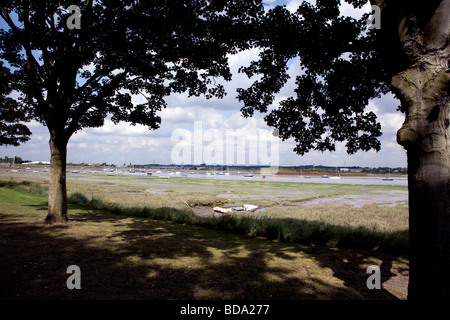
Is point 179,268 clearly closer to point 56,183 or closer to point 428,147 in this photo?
point 428,147

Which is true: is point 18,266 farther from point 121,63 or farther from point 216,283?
point 121,63

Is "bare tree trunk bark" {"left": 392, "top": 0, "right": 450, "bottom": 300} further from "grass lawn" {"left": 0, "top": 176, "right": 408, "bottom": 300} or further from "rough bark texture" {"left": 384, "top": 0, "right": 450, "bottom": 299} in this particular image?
"grass lawn" {"left": 0, "top": 176, "right": 408, "bottom": 300}

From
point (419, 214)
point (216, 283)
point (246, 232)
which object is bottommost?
point (246, 232)

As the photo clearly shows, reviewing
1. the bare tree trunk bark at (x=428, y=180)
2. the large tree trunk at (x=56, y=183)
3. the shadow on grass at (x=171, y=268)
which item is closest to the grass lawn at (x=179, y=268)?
the shadow on grass at (x=171, y=268)

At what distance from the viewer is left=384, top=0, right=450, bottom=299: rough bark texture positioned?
2857 millimetres

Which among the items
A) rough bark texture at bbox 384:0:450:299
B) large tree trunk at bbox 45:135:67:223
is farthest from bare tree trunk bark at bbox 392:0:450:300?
large tree trunk at bbox 45:135:67:223

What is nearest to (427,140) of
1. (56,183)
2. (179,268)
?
(179,268)

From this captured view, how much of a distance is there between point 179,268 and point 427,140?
4.82m

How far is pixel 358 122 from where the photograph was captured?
8.23 meters

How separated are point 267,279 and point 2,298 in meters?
4.28

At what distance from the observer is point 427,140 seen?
297 centimetres
